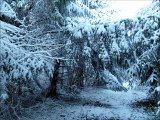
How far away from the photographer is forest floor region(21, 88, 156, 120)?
1330cm

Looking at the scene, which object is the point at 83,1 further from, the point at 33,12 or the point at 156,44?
the point at 156,44

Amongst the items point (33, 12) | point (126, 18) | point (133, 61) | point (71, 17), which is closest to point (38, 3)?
point (33, 12)

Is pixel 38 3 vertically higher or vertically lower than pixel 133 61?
higher

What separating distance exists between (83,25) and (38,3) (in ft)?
7.86

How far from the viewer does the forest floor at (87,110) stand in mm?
13297

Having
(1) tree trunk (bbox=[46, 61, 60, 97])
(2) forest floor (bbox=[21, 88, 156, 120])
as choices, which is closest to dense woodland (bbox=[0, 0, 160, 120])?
(1) tree trunk (bbox=[46, 61, 60, 97])

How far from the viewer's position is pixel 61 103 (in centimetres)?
1575

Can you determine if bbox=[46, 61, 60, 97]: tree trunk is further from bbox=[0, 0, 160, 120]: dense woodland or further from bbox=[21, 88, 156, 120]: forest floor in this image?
A: bbox=[21, 88, 156, 120]: forest floor

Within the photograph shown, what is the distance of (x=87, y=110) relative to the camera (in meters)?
14.4

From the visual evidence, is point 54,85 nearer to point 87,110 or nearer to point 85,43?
point 85,43

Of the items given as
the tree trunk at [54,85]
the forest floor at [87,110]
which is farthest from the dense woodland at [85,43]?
the forest floor at [87,110]

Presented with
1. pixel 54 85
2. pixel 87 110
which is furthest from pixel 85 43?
pixel 87 110

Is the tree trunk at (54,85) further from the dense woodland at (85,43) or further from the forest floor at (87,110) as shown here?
the forest floor at (87,110)

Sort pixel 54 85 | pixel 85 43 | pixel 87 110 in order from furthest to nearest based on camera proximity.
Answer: pixel 54 85 → pixel 85 43 → pixel 87 110
